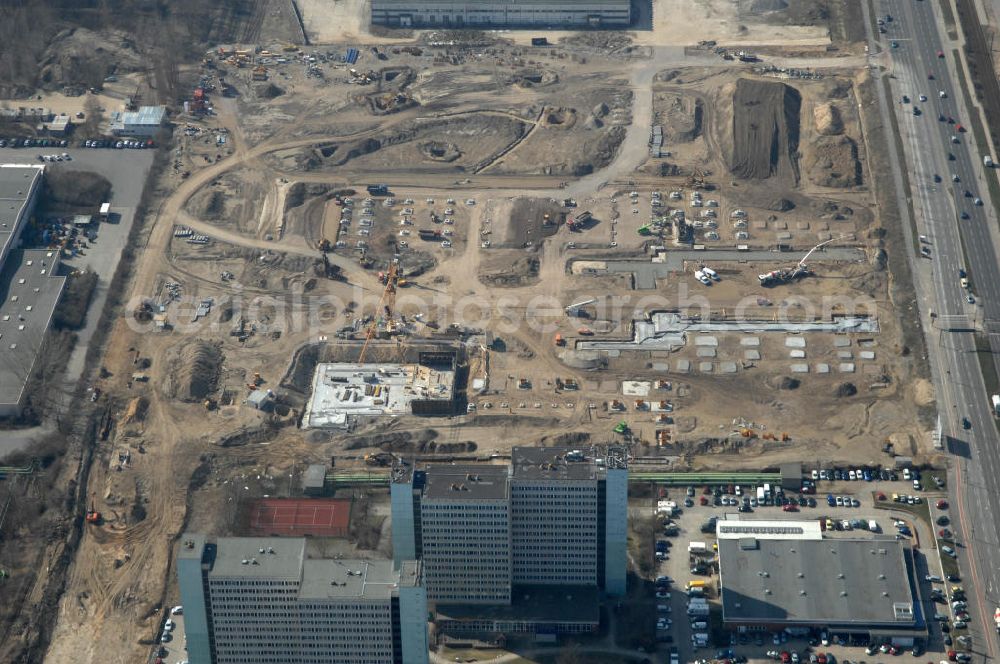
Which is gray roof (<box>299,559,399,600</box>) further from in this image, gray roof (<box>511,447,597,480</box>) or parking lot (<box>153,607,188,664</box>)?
parking lot (<box>153,607,188,664</box>)

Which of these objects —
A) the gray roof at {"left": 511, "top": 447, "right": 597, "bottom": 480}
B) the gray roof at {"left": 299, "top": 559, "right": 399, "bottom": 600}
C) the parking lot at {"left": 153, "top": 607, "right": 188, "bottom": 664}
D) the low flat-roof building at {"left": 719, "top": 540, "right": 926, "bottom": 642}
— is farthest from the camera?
the parking lot at {"left": 153, "top": 607, "right": 188, "bottom": 664}

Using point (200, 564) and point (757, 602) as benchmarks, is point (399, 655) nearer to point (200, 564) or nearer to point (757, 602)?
point (200, 564)

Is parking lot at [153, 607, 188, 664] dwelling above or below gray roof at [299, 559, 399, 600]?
below

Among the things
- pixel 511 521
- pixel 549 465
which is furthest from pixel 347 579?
pixel 549 465

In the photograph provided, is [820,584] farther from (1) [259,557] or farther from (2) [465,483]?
(1) [259,557]

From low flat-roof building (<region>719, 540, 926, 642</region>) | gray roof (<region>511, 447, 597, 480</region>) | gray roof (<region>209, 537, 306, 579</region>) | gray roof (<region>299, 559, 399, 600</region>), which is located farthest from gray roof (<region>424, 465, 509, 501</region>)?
low flat-roof building (<region>719, 540, 926, 642</region>)
